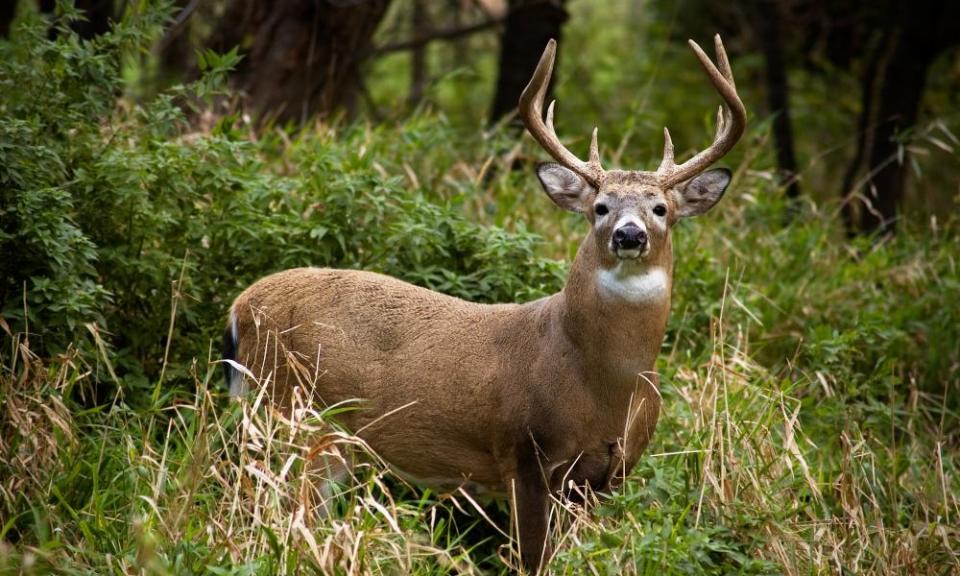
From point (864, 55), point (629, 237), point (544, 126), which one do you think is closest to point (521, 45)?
point (864, 55)

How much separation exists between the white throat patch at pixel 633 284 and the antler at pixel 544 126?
48cm

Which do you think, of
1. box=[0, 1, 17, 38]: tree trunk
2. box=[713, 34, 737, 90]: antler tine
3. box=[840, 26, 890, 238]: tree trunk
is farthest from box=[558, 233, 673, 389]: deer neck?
box=[0, 1, 17, 38]: tree trunk

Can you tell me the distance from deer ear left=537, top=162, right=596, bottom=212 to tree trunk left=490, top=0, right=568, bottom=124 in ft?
14.6

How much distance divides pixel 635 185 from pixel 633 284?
1.35 ft

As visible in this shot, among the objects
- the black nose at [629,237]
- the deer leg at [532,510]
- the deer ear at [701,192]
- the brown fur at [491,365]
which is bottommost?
the deer leg at [532,510]

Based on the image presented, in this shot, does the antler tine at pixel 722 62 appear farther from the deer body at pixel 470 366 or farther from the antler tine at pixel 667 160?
the deer body at pixel 470 366

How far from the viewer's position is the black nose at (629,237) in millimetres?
4379

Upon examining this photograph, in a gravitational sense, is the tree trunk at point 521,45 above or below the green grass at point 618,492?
above

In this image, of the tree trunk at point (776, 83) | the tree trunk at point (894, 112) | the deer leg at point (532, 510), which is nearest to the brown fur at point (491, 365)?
the deer leg at point (532, 510)

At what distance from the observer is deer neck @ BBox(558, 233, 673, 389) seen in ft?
15.0

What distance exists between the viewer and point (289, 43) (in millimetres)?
8219

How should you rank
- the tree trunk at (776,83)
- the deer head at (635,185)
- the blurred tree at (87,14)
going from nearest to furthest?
the deer head at (635,185) < the blurred tree at (87,14) < the tree trunk at (776,83)

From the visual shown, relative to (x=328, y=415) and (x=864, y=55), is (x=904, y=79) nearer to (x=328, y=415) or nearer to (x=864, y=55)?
(x=864, y=55)

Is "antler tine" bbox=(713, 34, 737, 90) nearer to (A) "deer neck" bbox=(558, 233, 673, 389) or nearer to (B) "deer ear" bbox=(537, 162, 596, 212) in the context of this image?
(B) "deer ear" bbox=(537, 162, 596, 212)
